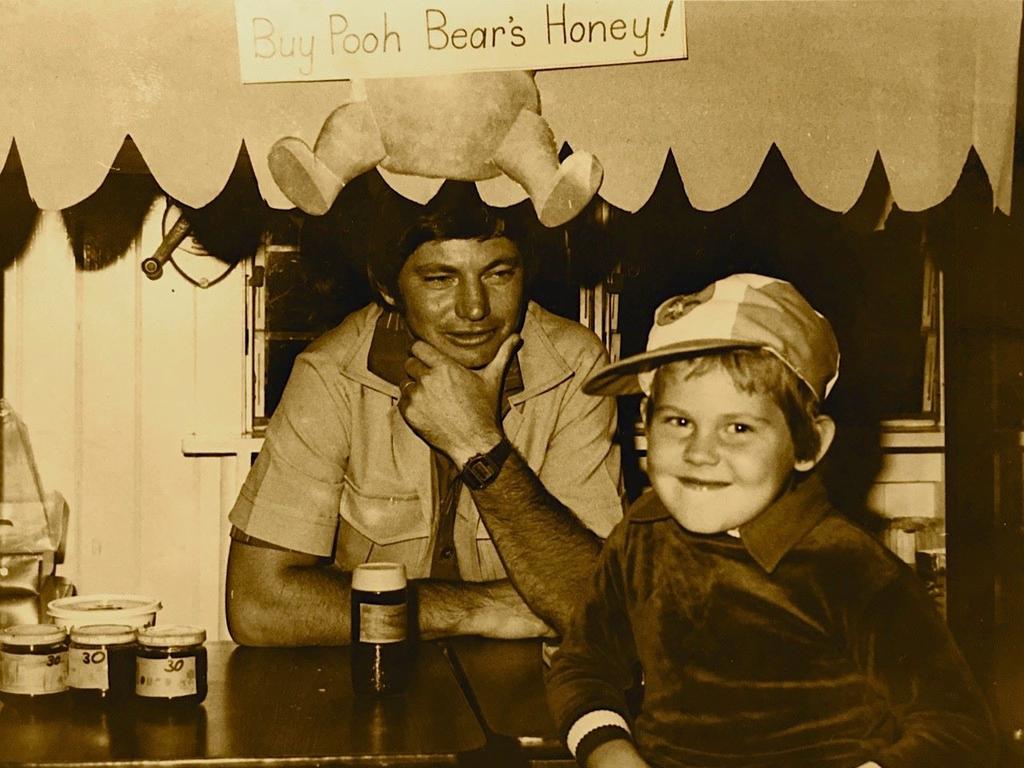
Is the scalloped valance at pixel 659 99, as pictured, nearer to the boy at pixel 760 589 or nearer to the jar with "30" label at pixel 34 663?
the boy at pixel 760 589

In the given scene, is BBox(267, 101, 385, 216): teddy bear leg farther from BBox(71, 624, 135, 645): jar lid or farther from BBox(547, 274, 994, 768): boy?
BBox(71, 624, 135, 645): jar lid

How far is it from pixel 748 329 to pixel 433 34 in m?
0.59

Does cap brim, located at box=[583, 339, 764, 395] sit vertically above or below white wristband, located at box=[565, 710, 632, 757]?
above

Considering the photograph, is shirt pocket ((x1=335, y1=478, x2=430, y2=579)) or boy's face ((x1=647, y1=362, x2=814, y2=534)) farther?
shirt pocket ((x1=335, y1=478, x2=430, y2=579))

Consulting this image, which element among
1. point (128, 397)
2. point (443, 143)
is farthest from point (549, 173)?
point (128, 397)

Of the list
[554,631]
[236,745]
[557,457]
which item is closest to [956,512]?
[557,457]

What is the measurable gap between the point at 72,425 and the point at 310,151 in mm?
2131

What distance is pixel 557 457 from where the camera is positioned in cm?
271

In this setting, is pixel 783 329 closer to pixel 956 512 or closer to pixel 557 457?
pixel 557 457

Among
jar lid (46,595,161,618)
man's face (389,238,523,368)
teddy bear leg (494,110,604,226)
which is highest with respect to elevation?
teddy bear leg (494,110,604,226)

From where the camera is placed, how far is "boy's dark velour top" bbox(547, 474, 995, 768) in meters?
1.48

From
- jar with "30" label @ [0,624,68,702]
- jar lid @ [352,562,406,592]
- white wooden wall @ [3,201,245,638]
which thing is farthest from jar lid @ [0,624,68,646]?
white wooden wall @ [3,201,245,638]

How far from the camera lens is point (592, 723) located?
164 cm

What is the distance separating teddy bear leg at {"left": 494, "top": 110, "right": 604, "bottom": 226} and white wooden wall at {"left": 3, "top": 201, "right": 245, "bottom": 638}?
2.02 metres
